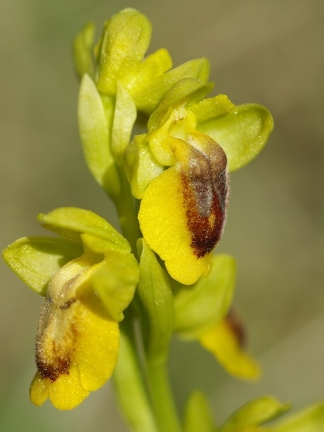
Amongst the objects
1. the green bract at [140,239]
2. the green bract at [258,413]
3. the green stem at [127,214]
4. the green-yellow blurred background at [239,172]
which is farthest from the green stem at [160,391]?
the green-yellow blurred background at [239,172]

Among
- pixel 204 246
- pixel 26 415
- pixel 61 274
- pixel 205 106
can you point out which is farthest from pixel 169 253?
pixel 26 415

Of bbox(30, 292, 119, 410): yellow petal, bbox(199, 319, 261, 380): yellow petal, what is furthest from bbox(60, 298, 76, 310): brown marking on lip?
bbox(199, 319, 261, 380): yellow petal

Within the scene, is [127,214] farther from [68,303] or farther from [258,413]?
[258,413]

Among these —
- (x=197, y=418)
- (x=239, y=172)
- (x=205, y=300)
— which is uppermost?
(x=205, y=300)

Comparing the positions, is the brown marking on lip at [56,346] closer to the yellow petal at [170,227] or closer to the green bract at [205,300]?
the yellow petal at [170,227]

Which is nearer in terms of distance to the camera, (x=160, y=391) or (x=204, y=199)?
(x=204, y=199)

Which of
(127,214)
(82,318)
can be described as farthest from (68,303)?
(127,214)
